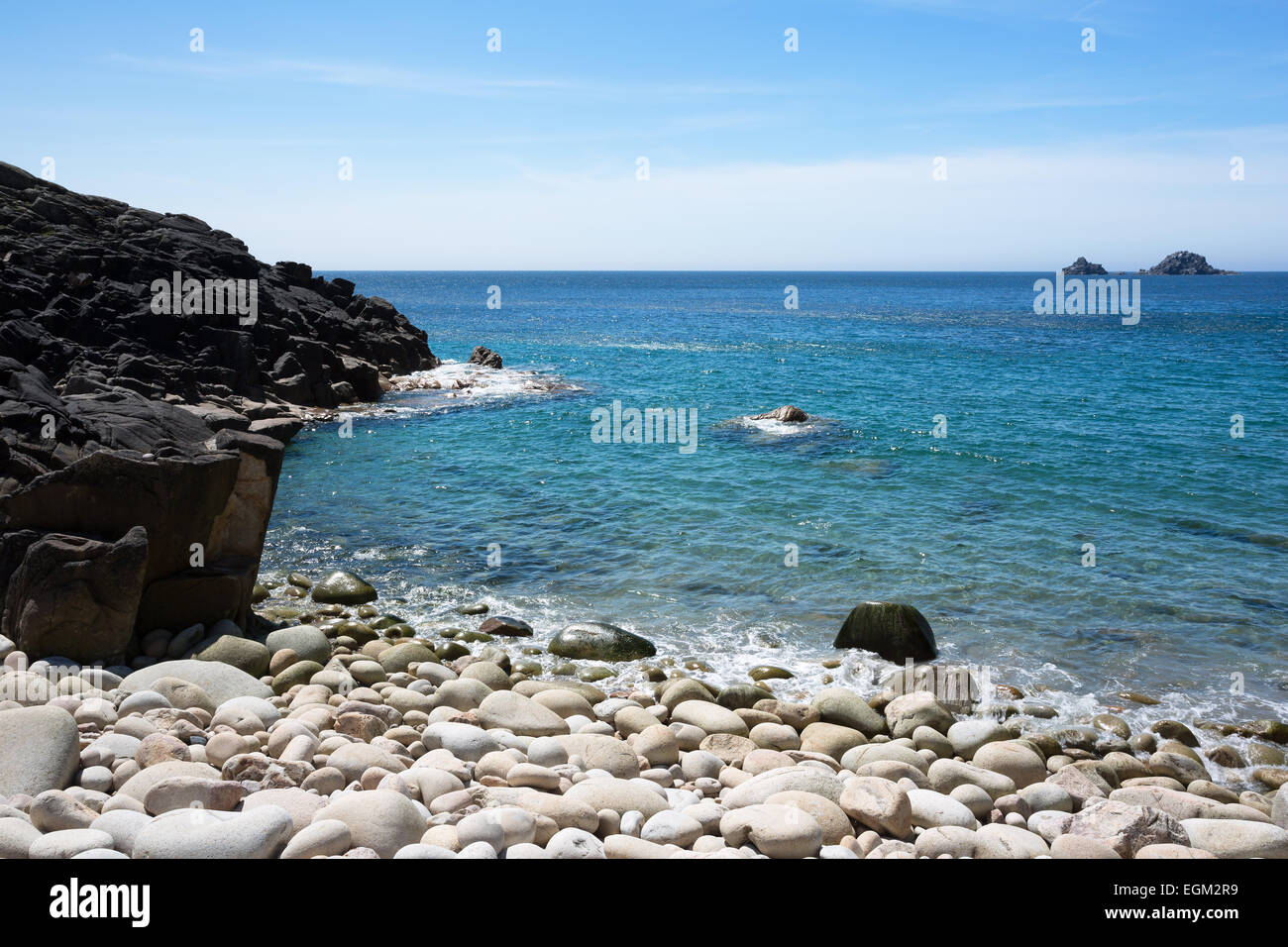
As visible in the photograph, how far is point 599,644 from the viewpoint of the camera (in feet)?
41.8

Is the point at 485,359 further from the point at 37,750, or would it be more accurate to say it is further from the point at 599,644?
the point at 37,750

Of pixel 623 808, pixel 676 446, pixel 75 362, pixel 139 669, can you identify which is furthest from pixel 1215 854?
pixel 75 362

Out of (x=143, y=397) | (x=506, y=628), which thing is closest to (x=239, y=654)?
(x=506, y=628)

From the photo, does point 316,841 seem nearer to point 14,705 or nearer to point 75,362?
point 14,705

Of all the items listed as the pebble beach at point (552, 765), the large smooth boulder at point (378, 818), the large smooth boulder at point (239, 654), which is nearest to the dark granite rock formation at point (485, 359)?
the pebble beach at point (552, 765)

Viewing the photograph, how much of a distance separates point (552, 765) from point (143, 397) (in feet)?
36.9

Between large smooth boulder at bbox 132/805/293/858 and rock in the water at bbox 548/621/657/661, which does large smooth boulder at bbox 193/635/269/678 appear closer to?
rock in the water at bbox 548/621/657/661

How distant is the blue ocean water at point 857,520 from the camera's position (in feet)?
43.5

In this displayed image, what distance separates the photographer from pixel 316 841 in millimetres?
5691

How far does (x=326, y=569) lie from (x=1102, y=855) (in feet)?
44.8

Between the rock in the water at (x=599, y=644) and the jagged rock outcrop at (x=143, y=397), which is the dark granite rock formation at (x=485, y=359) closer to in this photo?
the jagged rock outcrop at (x=143, y=397)

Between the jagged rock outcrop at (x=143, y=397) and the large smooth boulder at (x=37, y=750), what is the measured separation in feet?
10.4

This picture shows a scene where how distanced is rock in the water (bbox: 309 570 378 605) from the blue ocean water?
25.1 inches

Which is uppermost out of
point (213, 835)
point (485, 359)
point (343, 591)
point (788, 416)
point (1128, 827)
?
point (485, 359)
